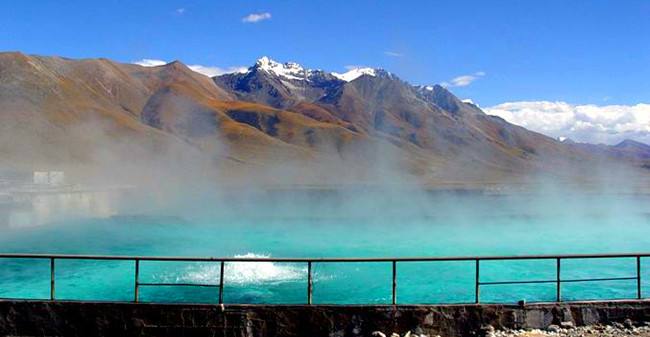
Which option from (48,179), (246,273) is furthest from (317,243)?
(48,179)

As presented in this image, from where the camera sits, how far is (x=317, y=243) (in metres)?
33.2

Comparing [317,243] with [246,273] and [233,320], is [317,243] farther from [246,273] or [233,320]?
[233,320]

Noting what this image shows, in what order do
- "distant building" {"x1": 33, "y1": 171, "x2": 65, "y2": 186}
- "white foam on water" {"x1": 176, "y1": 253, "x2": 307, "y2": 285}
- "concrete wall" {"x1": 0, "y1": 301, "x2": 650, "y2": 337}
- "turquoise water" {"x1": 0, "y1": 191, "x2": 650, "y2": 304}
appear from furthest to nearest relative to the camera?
"distant building" {"x1": 33, "y1": 171, "x2": 65, "y2": 186} → "white foam on water" {"x1": 176, "y1": 253, "x2": 307, "y2": 285} → "turquoise water" {"x1": 0, "y1": 191, "x2": 650, "y2": 304} → "concrete wall" {"x1": 0, "y1": 301, "x2": 650, "y2": 337}

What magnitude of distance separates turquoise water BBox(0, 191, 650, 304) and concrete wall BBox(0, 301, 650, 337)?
716 cm

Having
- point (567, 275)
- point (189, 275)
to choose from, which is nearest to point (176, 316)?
point (189, 275)

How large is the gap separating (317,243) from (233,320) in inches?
907

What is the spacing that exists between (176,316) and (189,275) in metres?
10.8

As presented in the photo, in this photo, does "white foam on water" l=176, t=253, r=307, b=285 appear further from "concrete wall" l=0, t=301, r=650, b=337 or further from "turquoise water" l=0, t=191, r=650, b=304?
"concrete wall" l=0, t=301, r=650, b=337

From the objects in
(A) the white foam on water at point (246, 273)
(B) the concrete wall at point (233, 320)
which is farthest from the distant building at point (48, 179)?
(B) the concrete wall at point (233, 320)

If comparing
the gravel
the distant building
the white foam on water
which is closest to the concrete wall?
the gravel

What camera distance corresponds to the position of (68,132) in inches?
5094

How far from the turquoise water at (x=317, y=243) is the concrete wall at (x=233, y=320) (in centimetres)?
716

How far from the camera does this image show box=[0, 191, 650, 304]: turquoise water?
1977cm

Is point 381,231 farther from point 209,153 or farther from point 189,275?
point 209,153
